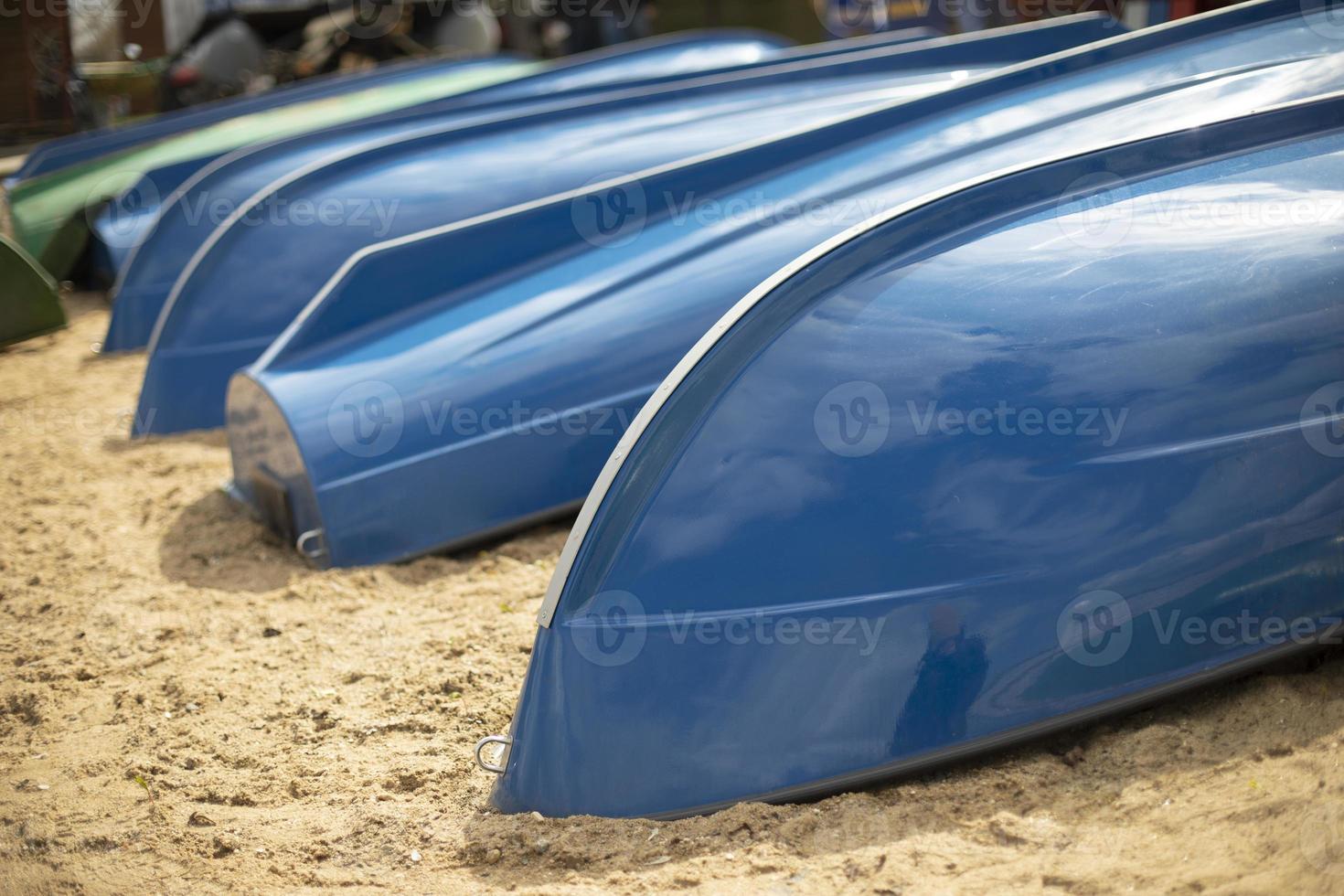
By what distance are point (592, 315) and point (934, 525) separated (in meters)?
1.91

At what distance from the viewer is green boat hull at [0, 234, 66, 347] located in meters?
6.13

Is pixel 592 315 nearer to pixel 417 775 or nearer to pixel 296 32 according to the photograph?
pixel 417 775

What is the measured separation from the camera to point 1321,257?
8.97 ft

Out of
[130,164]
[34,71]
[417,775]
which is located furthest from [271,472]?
[34,71]

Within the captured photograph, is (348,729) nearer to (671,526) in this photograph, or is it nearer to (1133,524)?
(671,526)

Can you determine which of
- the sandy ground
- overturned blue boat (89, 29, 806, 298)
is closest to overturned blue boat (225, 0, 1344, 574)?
the sandy ground

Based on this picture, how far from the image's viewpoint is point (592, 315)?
13.5 feet

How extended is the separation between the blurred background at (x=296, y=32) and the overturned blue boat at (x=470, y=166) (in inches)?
140

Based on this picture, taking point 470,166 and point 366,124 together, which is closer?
point 470,166

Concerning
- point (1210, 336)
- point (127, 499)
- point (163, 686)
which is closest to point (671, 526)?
point (1210, 336)

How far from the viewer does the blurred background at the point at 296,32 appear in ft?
31.8

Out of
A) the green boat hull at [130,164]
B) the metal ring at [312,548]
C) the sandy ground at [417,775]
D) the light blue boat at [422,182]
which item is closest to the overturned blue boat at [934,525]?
the sandy ground at [417,775]

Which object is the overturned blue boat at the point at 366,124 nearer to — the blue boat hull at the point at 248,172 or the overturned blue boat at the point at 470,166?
the blue boat hull at the point at 248,172

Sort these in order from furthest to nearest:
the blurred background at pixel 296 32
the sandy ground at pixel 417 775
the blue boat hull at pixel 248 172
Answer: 1. the blurred background at pixel 296 32
2. the blue boat hull at pixel 248 172
3. the sandy ground at pixel 417 775
